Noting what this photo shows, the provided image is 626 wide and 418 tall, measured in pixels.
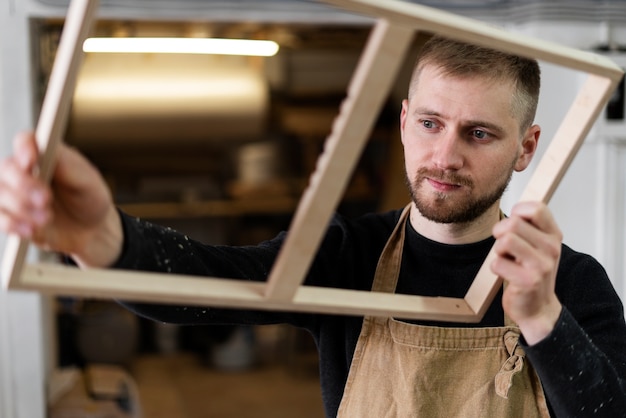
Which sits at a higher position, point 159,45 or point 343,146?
point 343,146

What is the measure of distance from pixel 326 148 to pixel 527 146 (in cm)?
50

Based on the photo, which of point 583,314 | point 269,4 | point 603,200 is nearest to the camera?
point 583,314

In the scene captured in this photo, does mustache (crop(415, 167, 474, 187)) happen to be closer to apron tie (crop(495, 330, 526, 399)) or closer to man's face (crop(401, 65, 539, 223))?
man's face (crop(401, 65, 539, 223))

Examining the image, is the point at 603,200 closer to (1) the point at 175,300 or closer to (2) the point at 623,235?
(2) the point at 623,235

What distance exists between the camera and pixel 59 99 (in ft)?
2.65

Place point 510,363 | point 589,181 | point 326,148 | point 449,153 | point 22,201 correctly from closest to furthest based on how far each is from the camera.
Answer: point 22,201
point 326,148
point 449,153
point 510,363
point 589,181

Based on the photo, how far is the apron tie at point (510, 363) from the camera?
1.24 metres

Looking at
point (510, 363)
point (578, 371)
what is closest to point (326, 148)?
point (578, 371)

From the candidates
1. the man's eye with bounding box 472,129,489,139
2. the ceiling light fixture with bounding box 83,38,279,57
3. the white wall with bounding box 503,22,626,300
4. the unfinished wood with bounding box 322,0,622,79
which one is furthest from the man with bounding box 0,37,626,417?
the ceiling light fixture with bounding box 83,38,279,57

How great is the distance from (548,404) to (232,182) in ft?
13.4

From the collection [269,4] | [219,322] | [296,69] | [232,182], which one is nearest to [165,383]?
[232,182]

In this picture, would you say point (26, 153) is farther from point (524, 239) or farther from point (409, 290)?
point (409, 290)

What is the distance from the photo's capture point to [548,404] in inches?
49.1

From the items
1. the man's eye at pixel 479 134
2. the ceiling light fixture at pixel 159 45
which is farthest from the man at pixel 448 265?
the ceiling light fixture at pixel 159 45
